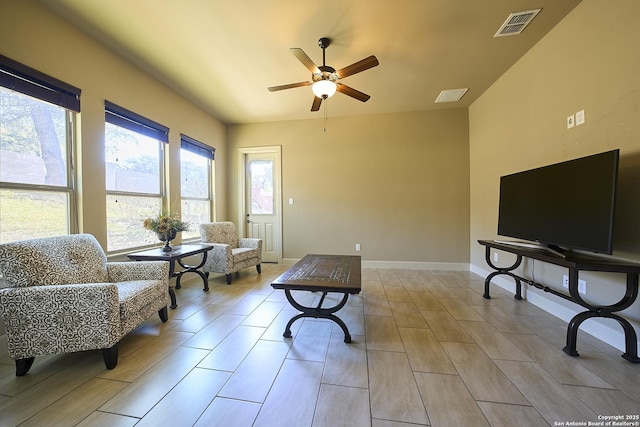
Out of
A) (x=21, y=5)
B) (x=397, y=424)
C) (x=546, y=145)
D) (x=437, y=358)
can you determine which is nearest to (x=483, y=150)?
(x=546, y=145)

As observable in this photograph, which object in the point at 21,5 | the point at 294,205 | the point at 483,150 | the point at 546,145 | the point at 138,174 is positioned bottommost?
the point at 294,205

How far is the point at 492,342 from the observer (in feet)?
5.98

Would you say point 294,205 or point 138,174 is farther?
point 294,205

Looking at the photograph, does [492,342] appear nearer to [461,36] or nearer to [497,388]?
[497,388]

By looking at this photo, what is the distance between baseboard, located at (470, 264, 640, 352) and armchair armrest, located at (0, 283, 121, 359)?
3.62 meters

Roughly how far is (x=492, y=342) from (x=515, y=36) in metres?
2.90

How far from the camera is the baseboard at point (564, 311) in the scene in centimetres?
174

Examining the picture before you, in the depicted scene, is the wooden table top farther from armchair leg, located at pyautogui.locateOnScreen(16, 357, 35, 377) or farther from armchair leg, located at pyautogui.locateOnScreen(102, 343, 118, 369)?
armchair leg, located at pyautogui.locateOnScreen(16, 357, 35, 377)

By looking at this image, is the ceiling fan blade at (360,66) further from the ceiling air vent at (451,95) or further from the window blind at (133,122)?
the window blind at (133,122)

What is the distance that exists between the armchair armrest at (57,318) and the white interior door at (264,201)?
3.11 meters

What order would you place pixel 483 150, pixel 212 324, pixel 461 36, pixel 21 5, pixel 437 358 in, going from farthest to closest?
pixel 483 150 → pixel 461 36 → pixel 212 324 → pixel 21 5 → pixel 437 358

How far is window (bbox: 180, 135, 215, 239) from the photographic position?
3.64 meters

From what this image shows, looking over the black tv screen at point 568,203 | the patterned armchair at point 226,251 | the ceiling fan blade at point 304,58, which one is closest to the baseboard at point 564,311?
the black tv screen at point 568,203

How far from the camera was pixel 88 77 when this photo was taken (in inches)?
89.0
